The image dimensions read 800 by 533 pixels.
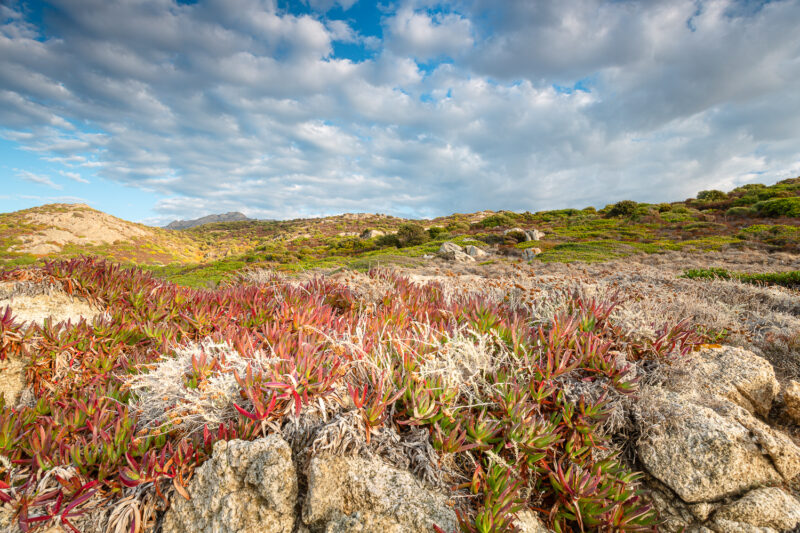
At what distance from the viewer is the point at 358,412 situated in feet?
7.15

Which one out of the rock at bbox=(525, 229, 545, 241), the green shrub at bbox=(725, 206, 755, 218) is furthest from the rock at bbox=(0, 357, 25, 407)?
A: the green shrub at bbox=(725, 206, 755, 218)

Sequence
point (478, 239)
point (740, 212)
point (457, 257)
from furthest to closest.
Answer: point (740, 212)
point (478, 239)
point (457, 257)

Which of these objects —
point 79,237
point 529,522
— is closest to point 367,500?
point 529,522

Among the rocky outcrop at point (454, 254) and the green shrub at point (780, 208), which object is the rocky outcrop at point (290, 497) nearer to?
the rocky outcrop at point (454, 254)

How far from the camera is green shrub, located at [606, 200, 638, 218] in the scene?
118 feet

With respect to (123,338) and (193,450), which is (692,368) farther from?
(123,338)

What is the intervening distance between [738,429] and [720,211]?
4181 cm

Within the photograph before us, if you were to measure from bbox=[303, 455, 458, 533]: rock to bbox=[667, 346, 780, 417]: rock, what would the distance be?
2406 mm

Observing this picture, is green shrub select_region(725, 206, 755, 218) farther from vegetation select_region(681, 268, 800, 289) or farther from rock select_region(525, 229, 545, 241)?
vegetation select_region(681, 268, 800, 289)

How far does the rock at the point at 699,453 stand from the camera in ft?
7.22

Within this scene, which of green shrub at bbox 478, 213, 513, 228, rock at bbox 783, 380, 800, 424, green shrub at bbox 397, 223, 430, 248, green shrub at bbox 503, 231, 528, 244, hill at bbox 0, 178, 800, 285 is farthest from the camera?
green shrub at bbox 478, 213, 513, 228

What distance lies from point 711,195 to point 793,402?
53145 mm

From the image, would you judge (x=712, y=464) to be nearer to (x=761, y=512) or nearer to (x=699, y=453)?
(x=699, y=453)

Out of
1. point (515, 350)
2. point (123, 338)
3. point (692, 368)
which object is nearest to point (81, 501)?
point (123, 338)
